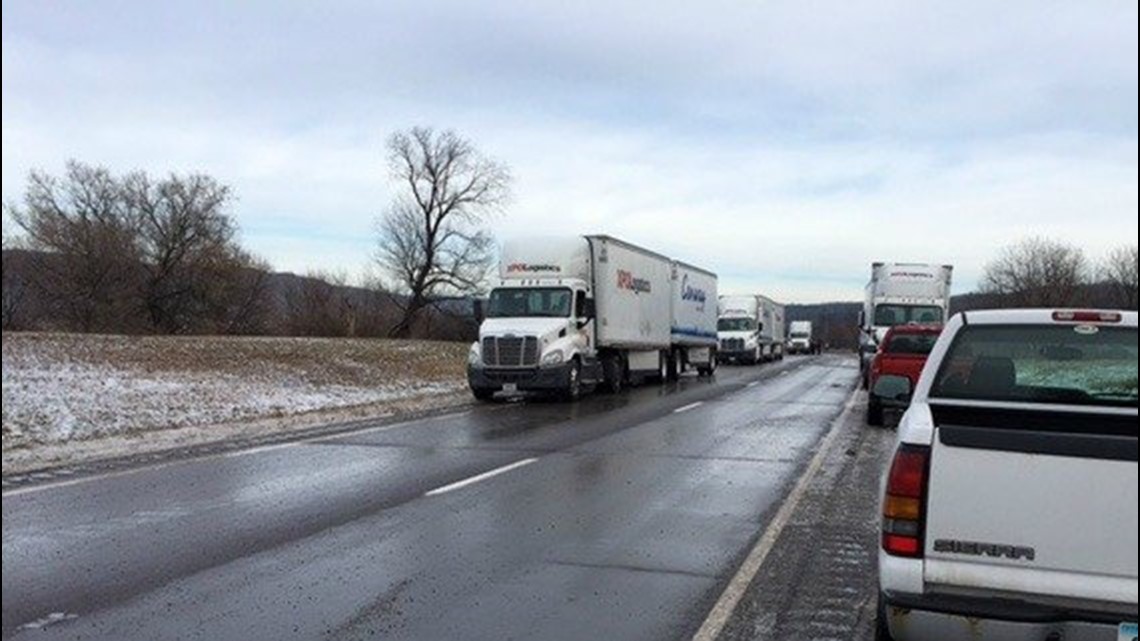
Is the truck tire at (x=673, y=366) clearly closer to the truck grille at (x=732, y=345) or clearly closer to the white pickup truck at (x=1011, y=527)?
the truck grille at (x=732, y=345)

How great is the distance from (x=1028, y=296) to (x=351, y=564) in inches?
2712

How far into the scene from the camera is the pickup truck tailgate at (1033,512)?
3.88m

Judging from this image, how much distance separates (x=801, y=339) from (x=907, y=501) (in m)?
87.6

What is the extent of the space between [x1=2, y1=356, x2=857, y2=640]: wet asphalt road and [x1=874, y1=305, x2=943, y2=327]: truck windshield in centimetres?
1884

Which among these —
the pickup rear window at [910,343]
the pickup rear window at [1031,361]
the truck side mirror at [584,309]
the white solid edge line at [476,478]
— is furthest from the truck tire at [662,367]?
the pickup rear window at [1031,361]

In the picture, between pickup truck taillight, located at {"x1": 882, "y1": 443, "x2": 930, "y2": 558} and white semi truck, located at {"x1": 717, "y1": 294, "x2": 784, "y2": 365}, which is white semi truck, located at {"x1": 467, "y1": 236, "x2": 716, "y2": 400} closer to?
pickup truck taillight, located at {"x1": 882, "y1": 443, "x2": 930, "y2": 558}

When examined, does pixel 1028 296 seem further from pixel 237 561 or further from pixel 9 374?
pixel 237 561

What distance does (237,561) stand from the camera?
713 centimetres

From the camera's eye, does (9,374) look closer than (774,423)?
No

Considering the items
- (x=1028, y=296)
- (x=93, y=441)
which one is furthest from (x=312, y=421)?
(x=1028, y=296)

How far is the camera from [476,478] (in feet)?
36.4

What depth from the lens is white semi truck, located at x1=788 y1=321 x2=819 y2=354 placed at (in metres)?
89.6

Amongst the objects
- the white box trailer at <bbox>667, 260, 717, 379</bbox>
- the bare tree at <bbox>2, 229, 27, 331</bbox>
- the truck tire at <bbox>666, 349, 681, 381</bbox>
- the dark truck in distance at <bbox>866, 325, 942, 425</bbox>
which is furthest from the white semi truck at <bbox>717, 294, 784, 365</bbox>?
the bare tree at <bbox>2, 229, 27, 331</bbox>

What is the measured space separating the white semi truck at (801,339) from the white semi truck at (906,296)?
57160 mm
